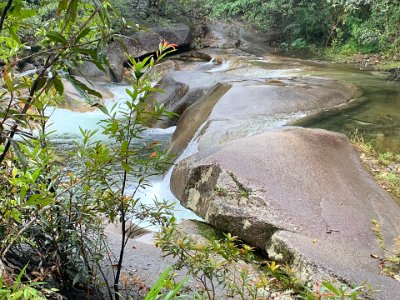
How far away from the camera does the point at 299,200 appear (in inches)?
170

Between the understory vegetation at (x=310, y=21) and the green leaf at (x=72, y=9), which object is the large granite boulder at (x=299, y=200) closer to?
the green leaf at (x=72, y=9)

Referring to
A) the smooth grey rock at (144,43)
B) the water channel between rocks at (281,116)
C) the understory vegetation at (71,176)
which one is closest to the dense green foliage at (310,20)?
the smooth grey rock at (144,43)

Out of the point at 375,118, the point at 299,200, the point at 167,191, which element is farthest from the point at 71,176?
the point at 375,118

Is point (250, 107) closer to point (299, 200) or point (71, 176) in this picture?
point (299, 200)

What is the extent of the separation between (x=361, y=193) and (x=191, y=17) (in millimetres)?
15423

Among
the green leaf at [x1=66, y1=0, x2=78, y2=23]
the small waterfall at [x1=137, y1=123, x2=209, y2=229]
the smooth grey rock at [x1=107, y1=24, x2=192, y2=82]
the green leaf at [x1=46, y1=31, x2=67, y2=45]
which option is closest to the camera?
the green leaf at [x1=66, y1=0, x2=78, y2=23]

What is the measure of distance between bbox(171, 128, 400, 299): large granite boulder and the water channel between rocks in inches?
28.7

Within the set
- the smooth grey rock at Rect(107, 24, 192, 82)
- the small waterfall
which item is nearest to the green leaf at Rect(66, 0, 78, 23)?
the small waterfall

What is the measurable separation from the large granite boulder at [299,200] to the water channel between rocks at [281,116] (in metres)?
0.73

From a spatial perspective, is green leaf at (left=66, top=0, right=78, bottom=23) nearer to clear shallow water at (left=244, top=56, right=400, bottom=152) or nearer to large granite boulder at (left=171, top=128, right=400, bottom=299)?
large granite boulder at (left=171, top=128, right=400, bottom=299)

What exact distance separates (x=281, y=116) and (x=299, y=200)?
296 centimetres

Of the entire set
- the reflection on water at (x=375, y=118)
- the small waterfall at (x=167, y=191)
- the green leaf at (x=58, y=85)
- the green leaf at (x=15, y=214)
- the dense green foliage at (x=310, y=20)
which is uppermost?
the dense green foliage at (x=310, y=20)

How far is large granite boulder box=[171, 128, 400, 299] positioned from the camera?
11.7ft

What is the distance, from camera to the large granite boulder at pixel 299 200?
11.7ft
